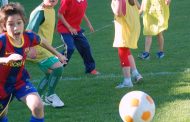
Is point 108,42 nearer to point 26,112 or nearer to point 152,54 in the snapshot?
point 152,54

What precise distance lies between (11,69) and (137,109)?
4.49 ft

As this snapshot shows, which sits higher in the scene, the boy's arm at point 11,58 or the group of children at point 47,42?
the boy's arm at point 11,58

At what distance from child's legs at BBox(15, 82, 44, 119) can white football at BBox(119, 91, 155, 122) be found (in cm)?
90

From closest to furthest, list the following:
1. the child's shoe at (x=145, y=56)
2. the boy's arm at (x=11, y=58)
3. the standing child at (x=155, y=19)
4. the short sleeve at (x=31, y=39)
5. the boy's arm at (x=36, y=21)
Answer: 1. the boy's arm at (x=11, y=58)
2. the short sleeve at (x=31, y=39)
3. the boy's arm at (x=36, y=21)
4. the child's shoe at (x=145, y=56)
5. the standing child at (x=155, y=19)

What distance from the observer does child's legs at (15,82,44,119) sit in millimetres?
5699

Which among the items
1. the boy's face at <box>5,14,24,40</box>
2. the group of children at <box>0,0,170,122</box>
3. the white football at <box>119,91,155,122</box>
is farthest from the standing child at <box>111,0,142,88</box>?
the boy's face at <box>5,14,24,40</box>

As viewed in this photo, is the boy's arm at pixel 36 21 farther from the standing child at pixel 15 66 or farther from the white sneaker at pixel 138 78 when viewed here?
the white sneaker at pixel 138 78

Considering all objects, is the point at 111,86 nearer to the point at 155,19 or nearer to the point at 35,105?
the point at 35,105

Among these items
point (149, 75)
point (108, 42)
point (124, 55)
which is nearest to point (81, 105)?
point (124, 55)

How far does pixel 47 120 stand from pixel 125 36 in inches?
86.1

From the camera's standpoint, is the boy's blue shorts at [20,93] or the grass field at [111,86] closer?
the boy's blue shorts at [20,93]

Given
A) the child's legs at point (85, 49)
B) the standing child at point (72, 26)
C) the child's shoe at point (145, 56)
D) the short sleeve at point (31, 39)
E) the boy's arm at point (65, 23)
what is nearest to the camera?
the short sleeve at point (31, 39)

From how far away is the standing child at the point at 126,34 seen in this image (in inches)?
332

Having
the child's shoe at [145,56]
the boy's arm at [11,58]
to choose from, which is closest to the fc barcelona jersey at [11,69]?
the boy's arm at [11,58]
